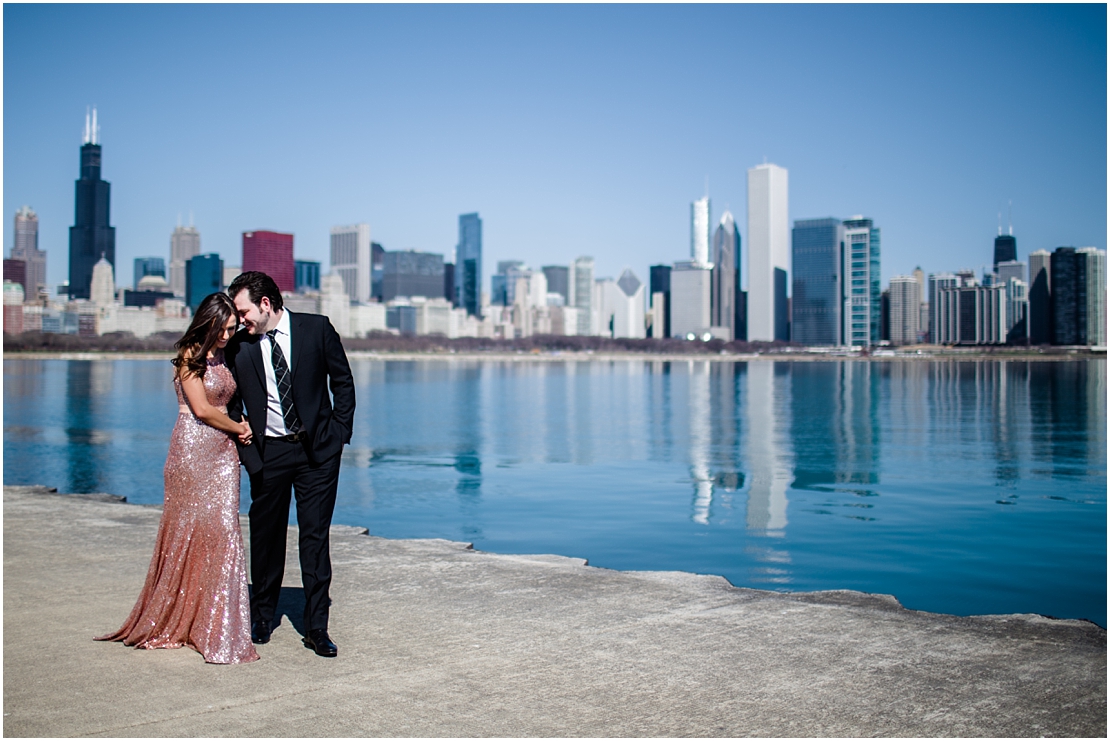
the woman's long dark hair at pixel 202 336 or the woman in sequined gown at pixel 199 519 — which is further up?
the woman's long dark hair at pixel 202 336

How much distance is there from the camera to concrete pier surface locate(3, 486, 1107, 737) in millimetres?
4195

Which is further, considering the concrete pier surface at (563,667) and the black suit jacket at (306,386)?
the black suit jacket at (306,386)

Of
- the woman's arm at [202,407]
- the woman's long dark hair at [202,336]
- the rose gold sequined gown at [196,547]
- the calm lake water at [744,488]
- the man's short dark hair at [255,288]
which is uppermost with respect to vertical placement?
the man's short dark hair at [255,288]

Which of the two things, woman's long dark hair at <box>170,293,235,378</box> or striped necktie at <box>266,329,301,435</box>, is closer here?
woman's long dark hair at <box>170,293,235,378</box>

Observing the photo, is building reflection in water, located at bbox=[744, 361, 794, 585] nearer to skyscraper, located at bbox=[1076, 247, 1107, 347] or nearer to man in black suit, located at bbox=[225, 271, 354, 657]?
man in black suit, located at bbox=[225, 271, 354, 657]

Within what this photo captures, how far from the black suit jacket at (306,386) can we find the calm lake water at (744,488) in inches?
256

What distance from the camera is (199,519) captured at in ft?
17.1

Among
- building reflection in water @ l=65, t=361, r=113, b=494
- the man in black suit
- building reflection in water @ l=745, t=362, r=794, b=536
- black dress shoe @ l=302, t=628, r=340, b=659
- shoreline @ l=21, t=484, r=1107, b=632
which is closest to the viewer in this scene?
black dress shoe @ l=302, t=628, r=340, b=659

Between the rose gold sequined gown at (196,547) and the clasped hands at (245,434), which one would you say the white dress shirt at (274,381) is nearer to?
the clasped hands at (245,434)

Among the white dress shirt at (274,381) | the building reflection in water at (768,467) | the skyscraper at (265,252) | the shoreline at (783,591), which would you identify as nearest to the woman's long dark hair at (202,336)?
the white dress shirt at (274,381)

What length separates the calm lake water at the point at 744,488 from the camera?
1190cm

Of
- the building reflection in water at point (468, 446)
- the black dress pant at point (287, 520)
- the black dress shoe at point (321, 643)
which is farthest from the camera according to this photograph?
the building reflection in water at point (468, 446)

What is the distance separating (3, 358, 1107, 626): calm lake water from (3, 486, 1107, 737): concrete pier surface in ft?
→ 15.7

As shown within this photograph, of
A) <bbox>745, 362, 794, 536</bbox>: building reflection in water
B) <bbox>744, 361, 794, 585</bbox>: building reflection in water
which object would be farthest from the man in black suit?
<bbox>745, 362, 794, 536</bbox>: building reflection in water
